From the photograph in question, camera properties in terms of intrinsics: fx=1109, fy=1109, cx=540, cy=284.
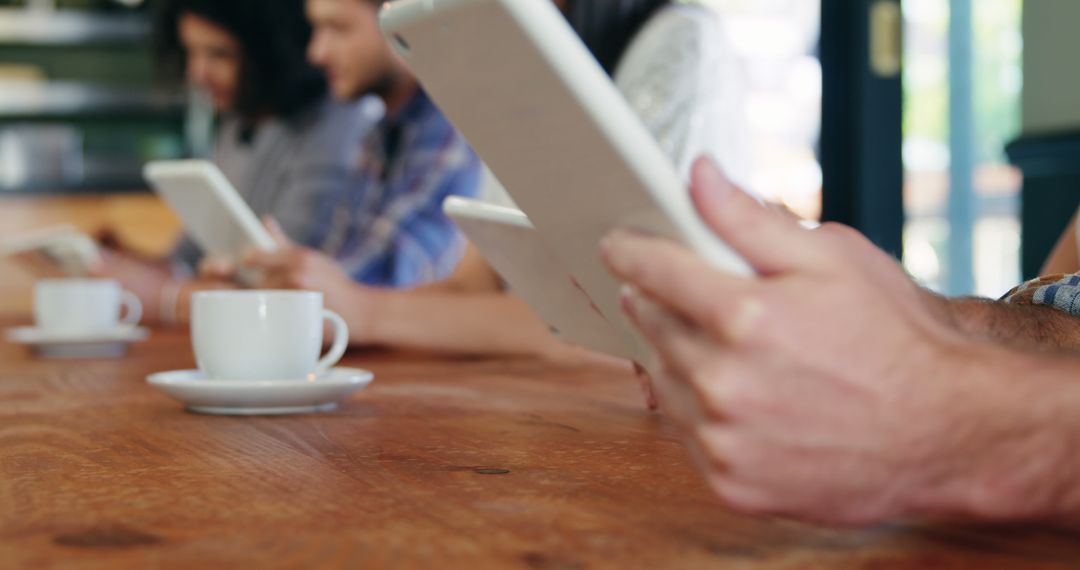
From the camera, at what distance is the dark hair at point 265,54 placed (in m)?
2.94

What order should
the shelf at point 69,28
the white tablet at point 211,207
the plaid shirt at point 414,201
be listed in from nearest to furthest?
the white tablet at point 211,207 < the plaid shirt at point 414,201 < the shelf at point 69,28

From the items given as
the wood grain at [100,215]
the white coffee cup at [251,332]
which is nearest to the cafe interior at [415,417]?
the white coffee cup at [251,332]

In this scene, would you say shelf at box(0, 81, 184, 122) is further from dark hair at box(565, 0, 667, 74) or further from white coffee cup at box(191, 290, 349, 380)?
white coffee cup at box(191, 290, 349, 380)

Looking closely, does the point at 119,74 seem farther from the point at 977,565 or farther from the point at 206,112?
the point at 977,565

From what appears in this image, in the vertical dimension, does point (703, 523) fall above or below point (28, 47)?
below

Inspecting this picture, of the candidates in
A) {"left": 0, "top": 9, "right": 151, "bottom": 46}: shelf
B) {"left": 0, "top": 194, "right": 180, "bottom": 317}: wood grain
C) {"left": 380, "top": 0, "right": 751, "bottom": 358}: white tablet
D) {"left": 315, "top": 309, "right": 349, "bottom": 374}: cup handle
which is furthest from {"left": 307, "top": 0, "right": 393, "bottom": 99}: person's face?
{"left": 0, "top": 9, "right": 151, "bottom": 46}: shelf

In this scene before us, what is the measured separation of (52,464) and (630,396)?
48 centimetres

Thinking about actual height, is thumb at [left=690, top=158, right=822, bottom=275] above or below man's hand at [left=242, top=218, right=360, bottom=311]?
above

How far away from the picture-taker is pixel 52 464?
62 centimetres

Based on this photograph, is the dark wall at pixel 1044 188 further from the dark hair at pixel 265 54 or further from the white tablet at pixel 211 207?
the dark hair at pixel 265 54

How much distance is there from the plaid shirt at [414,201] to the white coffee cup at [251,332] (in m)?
1.32

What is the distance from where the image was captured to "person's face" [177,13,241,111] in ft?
Result: 9.71

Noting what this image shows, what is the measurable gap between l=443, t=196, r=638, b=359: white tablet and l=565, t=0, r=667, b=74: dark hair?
93 cm

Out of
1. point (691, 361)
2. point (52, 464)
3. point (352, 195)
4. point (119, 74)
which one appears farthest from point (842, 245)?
point (119, 74)
